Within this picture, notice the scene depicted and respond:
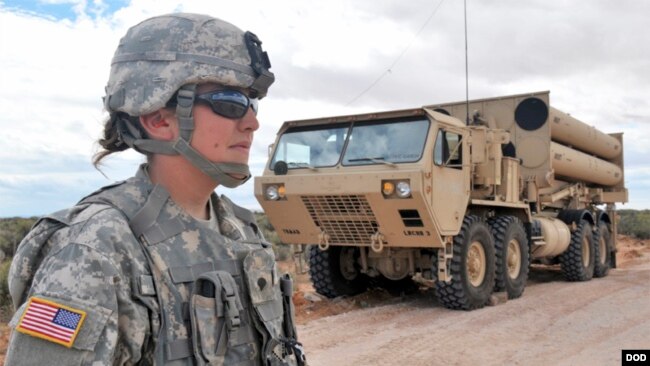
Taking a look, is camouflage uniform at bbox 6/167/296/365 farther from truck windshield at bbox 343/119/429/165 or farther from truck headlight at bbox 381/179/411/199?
truck windshield at bbox 343/119/429/165

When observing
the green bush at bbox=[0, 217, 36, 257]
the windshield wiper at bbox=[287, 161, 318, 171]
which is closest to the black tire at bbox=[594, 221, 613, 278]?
the windshield wiper at bbox=[287, 161, 318, 171]

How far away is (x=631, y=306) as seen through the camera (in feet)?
29.1

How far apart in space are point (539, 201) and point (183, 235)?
10981mm

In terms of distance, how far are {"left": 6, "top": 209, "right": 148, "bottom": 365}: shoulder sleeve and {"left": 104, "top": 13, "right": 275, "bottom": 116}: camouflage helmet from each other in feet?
1.26

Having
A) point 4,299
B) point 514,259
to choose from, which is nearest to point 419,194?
point 514,259

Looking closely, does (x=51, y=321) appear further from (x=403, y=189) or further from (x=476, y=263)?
(x=476, y=263)

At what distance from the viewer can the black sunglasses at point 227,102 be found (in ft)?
5.76

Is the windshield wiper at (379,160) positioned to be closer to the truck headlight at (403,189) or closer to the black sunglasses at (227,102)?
the truck headlight at (403,189)

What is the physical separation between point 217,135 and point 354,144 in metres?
6.23

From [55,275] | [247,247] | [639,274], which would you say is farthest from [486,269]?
[55,275]

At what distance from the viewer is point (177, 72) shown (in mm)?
1723

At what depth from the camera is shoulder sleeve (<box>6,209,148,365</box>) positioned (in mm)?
1325

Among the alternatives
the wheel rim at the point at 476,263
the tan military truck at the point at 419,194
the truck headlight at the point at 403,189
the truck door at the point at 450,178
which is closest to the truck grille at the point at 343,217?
the tan military truck at the point at 419,194
